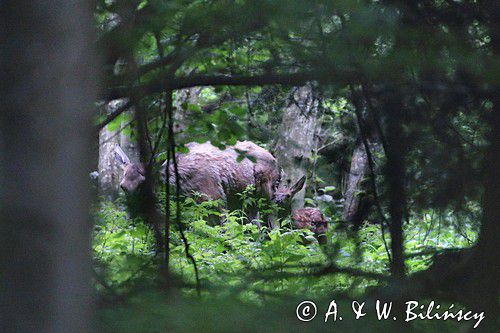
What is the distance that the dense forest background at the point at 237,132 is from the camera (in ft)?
3.42

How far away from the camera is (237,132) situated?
4086 millimetres

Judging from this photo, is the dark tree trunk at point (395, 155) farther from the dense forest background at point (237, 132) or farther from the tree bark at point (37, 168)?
the tree bark at point (37, 168)

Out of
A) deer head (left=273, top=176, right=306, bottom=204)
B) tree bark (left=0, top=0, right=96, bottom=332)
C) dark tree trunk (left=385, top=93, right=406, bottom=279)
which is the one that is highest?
deer head (left=273, top=176, right=306, bottom=204)

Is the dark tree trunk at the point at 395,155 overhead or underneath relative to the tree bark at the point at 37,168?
overhead

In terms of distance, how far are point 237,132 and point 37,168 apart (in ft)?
10.1

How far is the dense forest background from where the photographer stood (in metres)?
1.04

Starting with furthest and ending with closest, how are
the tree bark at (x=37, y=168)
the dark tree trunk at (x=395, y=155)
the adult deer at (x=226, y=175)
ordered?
1. the adult deer at (x=226, y=175)
2. the dark tree trunk at (x=395, y=155)
3. the tree bark at (x=37, y=168)

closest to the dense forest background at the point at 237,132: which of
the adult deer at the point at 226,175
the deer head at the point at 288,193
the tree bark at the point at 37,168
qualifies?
the tree bark at the point at 37,168

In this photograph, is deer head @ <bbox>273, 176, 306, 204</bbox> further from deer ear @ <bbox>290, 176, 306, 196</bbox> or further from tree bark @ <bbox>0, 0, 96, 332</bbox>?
tree bark @ <bbox>0, 0, 96, 332</bbox>

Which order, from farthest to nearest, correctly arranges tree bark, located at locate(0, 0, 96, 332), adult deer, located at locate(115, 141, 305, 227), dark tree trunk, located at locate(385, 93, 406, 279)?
adult deer, located at locate(115, 141, 305, 227)
dark tree trunk, located at locate(385, 93, 406, 279)
tree bark, located at locate(0, 0, 96, 332)

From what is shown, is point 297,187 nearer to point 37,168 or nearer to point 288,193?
point 288,193

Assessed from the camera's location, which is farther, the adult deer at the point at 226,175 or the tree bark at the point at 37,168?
the adult deer at the point at 226,175

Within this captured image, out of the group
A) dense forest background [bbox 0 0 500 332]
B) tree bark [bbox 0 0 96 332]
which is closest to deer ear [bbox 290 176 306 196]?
dense forest background [bbox 0 0 500 332]

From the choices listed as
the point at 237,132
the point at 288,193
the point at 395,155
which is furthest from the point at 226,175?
the point at 395,155
